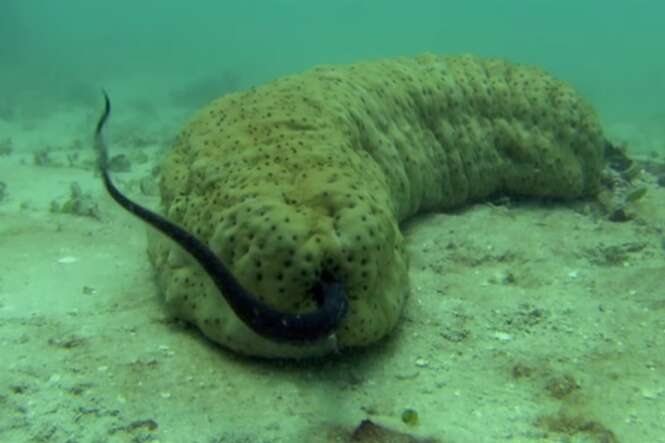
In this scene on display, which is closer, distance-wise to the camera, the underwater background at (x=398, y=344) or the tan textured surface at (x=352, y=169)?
the underwater background at (x=398, y=344)

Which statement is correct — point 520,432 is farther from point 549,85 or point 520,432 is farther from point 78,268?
point 549,85

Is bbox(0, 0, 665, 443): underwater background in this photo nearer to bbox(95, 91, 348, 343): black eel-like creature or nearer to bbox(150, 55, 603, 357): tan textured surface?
bbox(150, 55, 603, 357): tan textured surface

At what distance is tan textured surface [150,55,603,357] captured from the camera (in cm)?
324

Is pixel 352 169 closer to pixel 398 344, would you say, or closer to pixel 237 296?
pixel 398 344

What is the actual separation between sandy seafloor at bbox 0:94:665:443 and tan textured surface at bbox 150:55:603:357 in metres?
0.26

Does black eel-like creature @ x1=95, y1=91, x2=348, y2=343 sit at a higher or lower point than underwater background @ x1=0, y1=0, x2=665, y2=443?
higher

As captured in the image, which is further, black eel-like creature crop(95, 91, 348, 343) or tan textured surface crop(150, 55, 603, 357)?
tan textured surface crop(150, 55, 603, 357)

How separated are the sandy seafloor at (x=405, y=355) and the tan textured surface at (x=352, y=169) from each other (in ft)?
0.87

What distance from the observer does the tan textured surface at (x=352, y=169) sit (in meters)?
3.24

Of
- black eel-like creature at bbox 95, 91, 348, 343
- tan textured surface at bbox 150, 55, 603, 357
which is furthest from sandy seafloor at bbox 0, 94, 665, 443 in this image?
black eel-like creature at bbox 95, 91, 348, 343

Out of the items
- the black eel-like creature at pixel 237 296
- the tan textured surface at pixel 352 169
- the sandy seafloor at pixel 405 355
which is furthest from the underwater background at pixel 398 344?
the black eel-like creature at pixel 237 296

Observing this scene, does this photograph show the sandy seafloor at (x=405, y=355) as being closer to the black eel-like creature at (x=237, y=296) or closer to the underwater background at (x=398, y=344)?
the underwater background at (x=398, y=344)

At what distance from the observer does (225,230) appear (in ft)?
11.0

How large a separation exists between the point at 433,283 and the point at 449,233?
3.35ft
